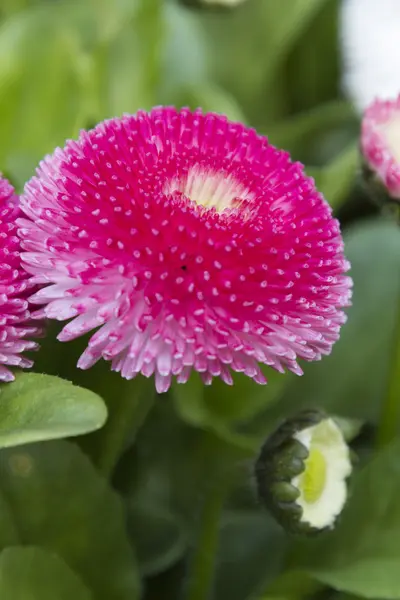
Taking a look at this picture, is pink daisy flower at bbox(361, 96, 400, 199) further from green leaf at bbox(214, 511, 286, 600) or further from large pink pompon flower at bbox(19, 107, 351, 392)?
green leaf at bbox(214, 511, 286, 600)

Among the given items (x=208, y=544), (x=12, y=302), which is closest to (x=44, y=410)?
(x=12, y=302)

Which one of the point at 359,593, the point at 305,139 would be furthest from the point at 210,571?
the point at 305,139

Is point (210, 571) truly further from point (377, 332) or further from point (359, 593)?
point (377, 332)

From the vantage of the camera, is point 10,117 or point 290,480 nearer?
point 290,480

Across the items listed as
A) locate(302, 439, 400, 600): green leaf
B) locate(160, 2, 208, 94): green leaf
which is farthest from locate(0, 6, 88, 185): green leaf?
locate(302, 439, 400, 600): green leaf

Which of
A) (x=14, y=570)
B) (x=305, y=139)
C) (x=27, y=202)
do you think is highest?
(x=305, y=139)

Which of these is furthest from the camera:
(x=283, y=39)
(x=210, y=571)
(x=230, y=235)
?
(x=283, y=39)

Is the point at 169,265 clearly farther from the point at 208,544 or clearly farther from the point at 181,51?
the point at 181,51
